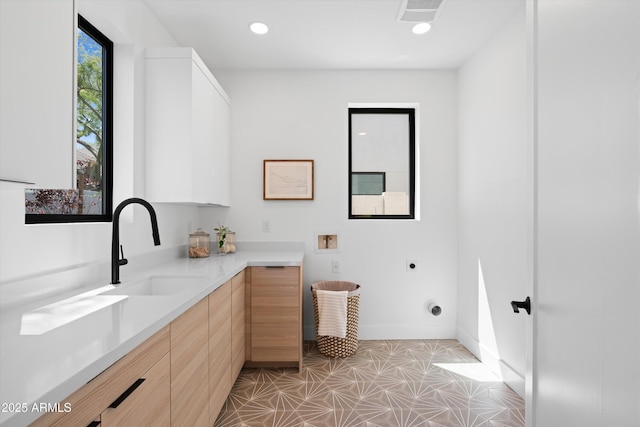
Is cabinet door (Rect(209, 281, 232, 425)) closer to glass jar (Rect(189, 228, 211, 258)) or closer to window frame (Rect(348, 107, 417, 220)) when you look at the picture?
glass jar (Rect(189, 228, 211, 258))

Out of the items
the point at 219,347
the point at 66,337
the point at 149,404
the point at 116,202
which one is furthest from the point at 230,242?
the point at 66,337

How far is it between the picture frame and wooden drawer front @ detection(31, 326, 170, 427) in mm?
2212

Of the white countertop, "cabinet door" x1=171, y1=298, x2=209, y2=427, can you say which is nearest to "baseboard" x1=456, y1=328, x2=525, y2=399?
"cabinet door" x1=171, y1=298, x2=209, y2=427

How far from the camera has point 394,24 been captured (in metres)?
2.50

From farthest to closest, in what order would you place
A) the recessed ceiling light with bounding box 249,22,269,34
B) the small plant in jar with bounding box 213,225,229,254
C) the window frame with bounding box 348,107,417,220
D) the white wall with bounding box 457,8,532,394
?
the window frame with bounding box 348,107,417,220
the small plant in jar with bounding box 213,225,229,254
the recessed ceiling light with bounding box 249,22,269,34
the white wall with bounding box 457,8,532,394

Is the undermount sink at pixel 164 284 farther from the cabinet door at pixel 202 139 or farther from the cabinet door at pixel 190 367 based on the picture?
the cabinet door at pixel 202 139

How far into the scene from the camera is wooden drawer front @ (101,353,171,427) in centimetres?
90

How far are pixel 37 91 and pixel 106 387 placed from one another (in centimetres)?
81

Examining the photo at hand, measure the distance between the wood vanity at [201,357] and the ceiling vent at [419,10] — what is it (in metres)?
1.87

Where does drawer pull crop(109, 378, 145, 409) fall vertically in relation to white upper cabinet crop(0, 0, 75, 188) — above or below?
below

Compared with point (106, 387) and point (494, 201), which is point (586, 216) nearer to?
point (106, 387)

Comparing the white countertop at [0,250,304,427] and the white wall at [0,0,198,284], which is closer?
the white countertop at [0,250,304,427]

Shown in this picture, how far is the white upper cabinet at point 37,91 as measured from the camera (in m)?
0.88

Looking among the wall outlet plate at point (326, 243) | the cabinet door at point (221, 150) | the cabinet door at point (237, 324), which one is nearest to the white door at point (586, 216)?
the cabinet door at point (237, 324)
